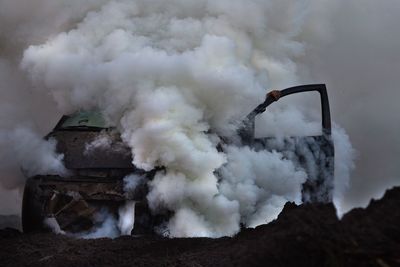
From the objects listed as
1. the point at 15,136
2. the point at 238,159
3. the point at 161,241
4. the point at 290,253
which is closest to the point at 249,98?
the point at 238,159

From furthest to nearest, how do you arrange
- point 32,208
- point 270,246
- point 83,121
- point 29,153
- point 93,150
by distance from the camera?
point 83,121
point 29,153
point 93,150
point 32,208
point 270,246

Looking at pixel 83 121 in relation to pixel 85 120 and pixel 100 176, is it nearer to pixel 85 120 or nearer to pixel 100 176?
pixel 85 120

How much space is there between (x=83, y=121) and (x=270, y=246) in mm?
6312

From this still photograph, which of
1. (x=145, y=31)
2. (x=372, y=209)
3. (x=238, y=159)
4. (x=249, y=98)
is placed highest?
(x=145, y=31)

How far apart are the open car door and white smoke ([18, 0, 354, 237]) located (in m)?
0.21

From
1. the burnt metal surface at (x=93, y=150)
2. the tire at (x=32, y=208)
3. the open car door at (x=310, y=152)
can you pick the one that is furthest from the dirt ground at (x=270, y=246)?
the open car door at (x=310, y=152)

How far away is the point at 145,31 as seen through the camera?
11438 mm

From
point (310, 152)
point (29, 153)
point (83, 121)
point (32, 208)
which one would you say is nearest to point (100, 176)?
point (32, 208)

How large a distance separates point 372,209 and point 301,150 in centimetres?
563

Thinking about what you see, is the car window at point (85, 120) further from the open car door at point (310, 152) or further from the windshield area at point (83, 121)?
the open car door at point (310, 152)

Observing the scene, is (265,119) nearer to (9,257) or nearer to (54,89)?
(54,89)

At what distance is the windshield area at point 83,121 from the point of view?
1038 cm

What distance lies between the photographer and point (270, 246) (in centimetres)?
502

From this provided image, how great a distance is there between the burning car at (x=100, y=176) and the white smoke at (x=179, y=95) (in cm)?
21
